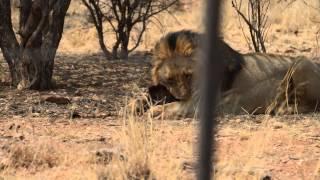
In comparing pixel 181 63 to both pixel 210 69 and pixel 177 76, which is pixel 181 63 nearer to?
pixel 177 76

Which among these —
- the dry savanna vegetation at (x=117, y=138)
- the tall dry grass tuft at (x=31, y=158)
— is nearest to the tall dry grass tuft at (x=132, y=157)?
the dry savanna vegetation at (x=117, y=138)

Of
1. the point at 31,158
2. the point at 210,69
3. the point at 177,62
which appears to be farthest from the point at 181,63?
the point at 210,69

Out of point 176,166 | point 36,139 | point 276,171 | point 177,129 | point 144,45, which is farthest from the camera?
point 144,45

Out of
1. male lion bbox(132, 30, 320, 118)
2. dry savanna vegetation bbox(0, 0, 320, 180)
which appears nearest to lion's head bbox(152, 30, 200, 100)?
male lion bbox(132, 30, 320, 118)

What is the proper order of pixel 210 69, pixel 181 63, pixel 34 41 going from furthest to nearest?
pixel 34 41 < pixel 181 63 < pixel 210 69

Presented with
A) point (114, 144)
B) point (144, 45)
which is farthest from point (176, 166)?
point (144, 45)

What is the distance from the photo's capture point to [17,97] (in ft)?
25.9

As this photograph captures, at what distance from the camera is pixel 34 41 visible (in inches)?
341

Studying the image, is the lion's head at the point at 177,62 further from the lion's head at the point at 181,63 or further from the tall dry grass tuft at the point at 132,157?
the tall dry grass tuft at the point at 132,157

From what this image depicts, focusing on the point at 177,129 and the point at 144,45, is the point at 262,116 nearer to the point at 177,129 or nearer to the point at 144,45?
the point at 177,129

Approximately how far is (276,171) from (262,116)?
2.21 metres

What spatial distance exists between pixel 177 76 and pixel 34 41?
2441mm

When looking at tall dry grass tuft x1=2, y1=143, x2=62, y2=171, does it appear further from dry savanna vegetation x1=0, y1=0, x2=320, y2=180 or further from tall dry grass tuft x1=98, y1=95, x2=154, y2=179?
tall dry grass tuft x1=98, y1=95, x2=154, y2=179

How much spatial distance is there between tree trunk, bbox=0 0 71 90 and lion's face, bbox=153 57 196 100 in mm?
Result: 2046
